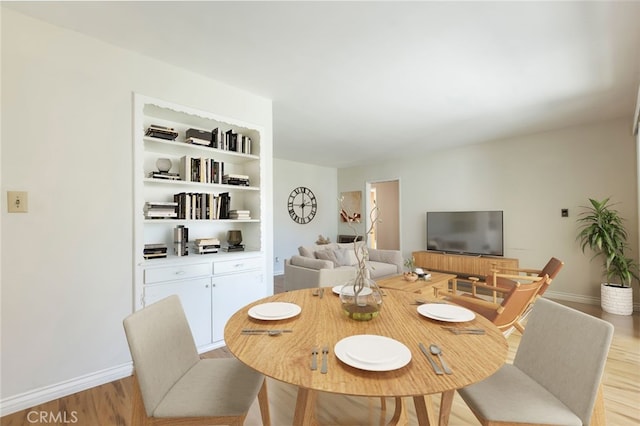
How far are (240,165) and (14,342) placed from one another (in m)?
2.22

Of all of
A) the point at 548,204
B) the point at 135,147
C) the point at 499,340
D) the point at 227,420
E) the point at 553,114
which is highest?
the point at 553,114

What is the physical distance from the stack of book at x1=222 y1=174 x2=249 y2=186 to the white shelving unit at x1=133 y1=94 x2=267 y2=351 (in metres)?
0.09

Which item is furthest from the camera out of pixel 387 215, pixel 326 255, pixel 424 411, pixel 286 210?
pixel 387 215

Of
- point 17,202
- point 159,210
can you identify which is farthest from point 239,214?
point 17,202

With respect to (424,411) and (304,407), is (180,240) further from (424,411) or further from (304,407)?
(424,411)

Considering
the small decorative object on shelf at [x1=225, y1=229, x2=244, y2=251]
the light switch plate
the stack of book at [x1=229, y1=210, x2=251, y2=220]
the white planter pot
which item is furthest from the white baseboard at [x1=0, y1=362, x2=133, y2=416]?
the white planter pot

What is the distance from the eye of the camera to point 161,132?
245cm

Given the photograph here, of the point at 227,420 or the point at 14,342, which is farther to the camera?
the point at 14,342

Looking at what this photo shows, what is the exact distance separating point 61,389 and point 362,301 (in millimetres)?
2118

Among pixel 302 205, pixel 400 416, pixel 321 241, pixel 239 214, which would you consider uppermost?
pixel 302 205

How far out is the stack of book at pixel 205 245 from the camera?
2.70 metres

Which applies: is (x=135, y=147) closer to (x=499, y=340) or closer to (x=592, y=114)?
(x=499, y=340)

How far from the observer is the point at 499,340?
1.09 meters

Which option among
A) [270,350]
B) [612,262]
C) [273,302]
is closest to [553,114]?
[612,262]
